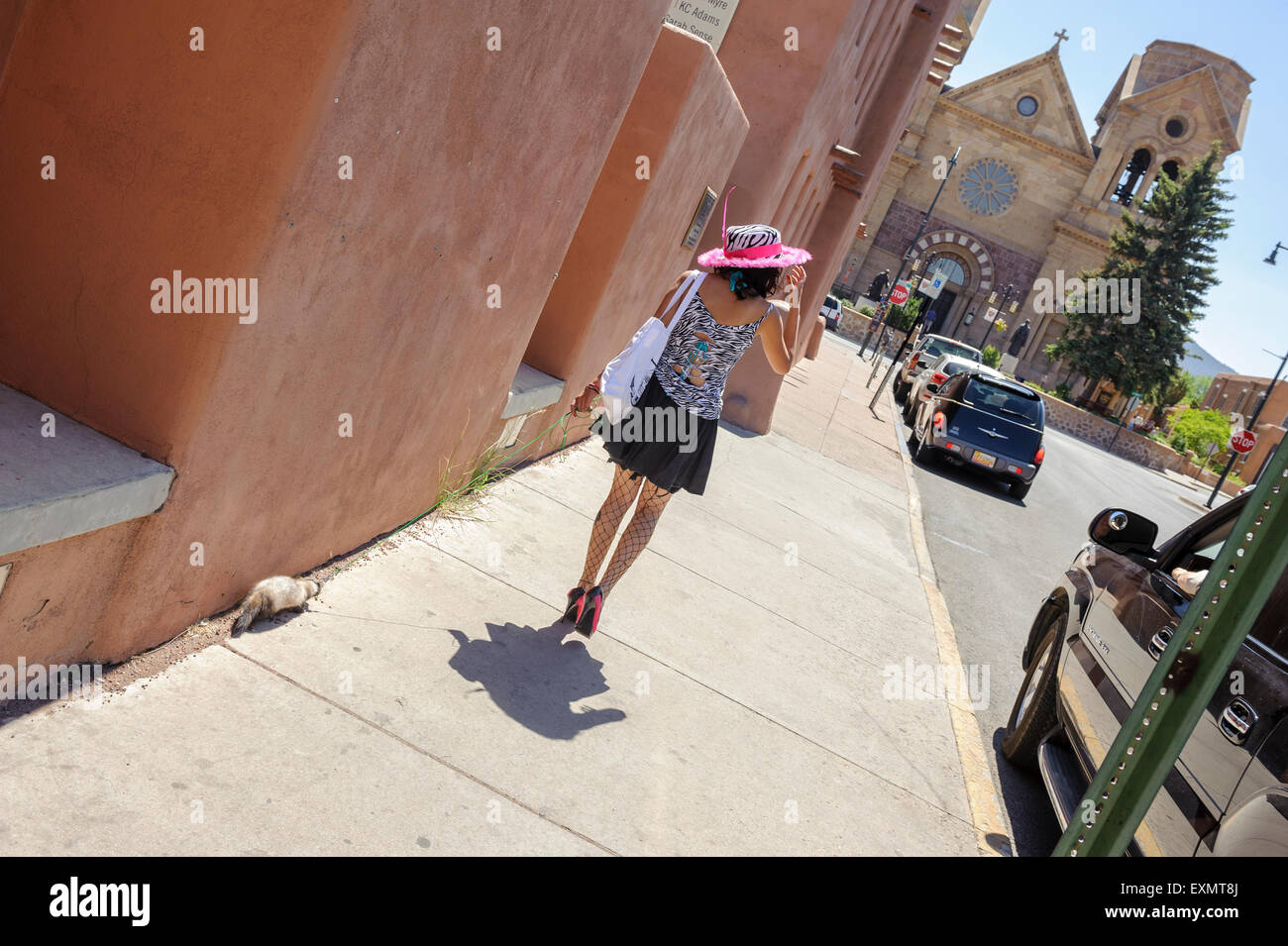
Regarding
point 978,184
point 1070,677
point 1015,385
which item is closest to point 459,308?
point 1070,677

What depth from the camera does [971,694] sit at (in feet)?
21.2

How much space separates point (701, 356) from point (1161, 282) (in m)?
52.7

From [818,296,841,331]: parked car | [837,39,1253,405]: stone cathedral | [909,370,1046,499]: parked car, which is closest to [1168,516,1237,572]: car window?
[909,370,1046,499]: parked car

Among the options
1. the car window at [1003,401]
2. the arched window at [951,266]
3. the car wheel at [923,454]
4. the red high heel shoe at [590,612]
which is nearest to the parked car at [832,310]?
the arched window at [951,266]

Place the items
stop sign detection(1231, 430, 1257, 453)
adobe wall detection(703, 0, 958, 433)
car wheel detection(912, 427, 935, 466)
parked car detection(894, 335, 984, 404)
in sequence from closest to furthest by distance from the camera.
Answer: adobe wall detection(703, 0, 958, 433)
car wheel detection(912, 427, 935, 466)
parked car detection(894, 335, 984, 404)
stop sign detection(1231, 430, 1257, 453)

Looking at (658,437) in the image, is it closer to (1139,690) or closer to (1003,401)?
(1139,690)

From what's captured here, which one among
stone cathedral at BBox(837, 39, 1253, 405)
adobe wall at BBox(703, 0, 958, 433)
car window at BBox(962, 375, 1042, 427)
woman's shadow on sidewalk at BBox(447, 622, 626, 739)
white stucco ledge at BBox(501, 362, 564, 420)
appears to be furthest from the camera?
stone cathedral at BBox(837, 39, 1253, 405)

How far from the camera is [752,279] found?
4422 mm

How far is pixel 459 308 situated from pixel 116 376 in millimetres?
1699

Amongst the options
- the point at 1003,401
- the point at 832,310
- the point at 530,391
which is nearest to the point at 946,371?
the point at 1003,401

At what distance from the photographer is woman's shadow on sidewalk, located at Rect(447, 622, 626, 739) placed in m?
3.88

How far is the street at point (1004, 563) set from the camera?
17.1 ft

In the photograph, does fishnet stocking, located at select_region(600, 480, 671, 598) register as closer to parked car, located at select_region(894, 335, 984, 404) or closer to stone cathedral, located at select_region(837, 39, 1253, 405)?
parked car, located at select_region(894, 335, 984, 404)
